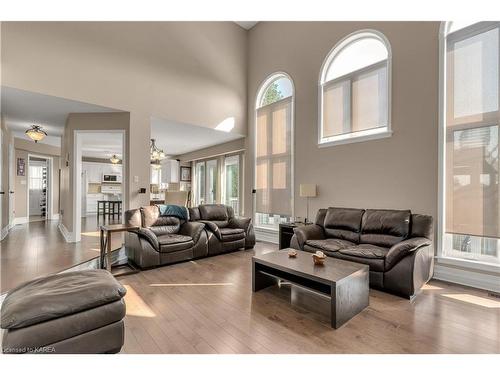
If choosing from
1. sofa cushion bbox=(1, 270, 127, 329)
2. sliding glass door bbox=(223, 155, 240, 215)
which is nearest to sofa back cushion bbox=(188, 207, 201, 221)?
sliding glass door bbox=(223, 155, 240, 215)

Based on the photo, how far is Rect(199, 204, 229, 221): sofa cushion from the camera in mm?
5123

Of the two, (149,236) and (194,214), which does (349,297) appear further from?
(194,214)

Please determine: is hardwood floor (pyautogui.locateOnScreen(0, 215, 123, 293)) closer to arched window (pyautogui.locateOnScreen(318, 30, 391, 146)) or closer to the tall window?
arched window (pyautogui.locateOnScreen(318, 30, 391, 146))

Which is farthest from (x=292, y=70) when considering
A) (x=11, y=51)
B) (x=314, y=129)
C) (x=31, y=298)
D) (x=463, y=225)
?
(x=31, y=298)

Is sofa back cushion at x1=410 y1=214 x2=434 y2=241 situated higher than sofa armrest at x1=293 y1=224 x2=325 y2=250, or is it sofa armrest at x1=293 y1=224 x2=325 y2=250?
sofa back cushion at x1=410 y1=214 x2=434 y2=241

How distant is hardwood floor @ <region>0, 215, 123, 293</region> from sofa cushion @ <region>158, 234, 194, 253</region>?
1103 mm

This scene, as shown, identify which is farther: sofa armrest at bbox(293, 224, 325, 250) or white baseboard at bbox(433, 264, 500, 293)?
sofa armrest at bbox(293, 224, 325, 250)

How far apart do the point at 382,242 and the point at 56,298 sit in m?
3.61

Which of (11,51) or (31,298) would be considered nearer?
(31,298)

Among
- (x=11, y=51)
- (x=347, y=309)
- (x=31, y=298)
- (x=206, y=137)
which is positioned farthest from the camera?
(x=206, y=137)

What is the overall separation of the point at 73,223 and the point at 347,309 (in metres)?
5.29

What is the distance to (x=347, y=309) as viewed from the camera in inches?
91.2
